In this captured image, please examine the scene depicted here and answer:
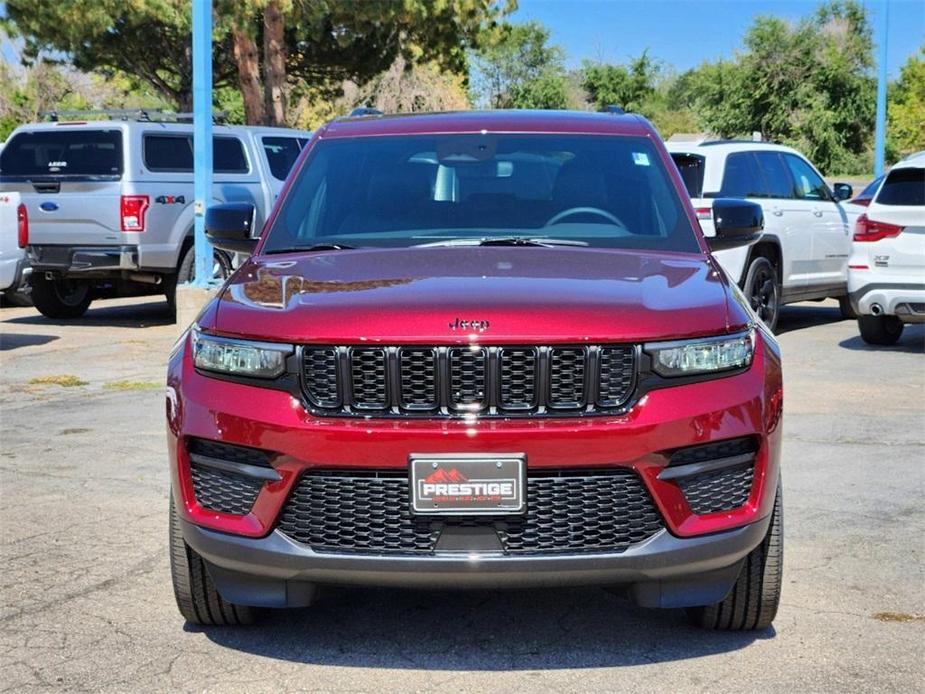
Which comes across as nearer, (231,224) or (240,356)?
(240,356)

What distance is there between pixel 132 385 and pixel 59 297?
5744 mm

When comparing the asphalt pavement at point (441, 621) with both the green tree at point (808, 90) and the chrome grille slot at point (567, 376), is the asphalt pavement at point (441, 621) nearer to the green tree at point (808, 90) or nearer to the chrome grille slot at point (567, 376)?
the chrome grille slot at point (567, 376)

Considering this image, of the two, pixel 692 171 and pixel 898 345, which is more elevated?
pixel 692 171

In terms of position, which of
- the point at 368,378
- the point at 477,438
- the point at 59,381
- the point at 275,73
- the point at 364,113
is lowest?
the point at 59,381

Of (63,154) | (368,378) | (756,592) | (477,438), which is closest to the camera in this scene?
(477,438)

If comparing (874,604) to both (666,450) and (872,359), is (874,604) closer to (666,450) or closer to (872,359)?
(666,450)

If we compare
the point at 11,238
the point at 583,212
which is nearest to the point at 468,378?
the point at 583,212

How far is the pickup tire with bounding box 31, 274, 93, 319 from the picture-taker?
15.8m

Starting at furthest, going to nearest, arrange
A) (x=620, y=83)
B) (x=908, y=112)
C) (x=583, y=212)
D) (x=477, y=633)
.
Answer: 1. (x=620, y=83)
2. (x=908, y=112)
3. (x=583, y=212)
4. (x=477, y=633)

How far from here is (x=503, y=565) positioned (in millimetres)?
3996

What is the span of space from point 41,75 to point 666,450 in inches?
1909

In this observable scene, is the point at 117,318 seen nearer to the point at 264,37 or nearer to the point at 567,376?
the point at 264,37

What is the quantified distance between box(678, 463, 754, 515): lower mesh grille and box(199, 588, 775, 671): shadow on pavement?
1.90 ft

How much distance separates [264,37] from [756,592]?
77.1 feet
